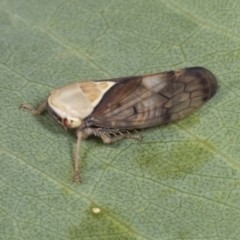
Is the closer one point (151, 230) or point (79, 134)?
point (151, 230)

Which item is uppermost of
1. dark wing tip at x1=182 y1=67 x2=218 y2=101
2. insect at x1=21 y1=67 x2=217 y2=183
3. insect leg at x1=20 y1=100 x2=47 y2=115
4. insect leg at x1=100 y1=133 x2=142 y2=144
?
dark wing tip at x1=182 y1=67 x2=218 y2=101

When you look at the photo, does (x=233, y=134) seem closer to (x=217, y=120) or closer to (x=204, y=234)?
(x=217, y=120)

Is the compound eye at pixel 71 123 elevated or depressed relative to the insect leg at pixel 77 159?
elevated

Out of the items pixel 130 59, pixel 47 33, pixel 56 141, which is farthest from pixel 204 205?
pixel 47 33

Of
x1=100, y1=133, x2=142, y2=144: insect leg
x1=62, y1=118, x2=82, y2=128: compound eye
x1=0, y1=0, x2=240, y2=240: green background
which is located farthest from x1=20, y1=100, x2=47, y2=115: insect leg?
x1=100, y1=133, x2=142, y2=144: insect leg

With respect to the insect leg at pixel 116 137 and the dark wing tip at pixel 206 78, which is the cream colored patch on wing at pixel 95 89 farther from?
the dark wing tip at pixel 206 78

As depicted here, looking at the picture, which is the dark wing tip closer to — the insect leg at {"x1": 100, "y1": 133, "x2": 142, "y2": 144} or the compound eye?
the insect leg at {"x1": 100, "y1": 133, "x2": 142, "y2": 144}

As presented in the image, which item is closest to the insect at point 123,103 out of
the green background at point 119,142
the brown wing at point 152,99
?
the brown wing at point 152,99
